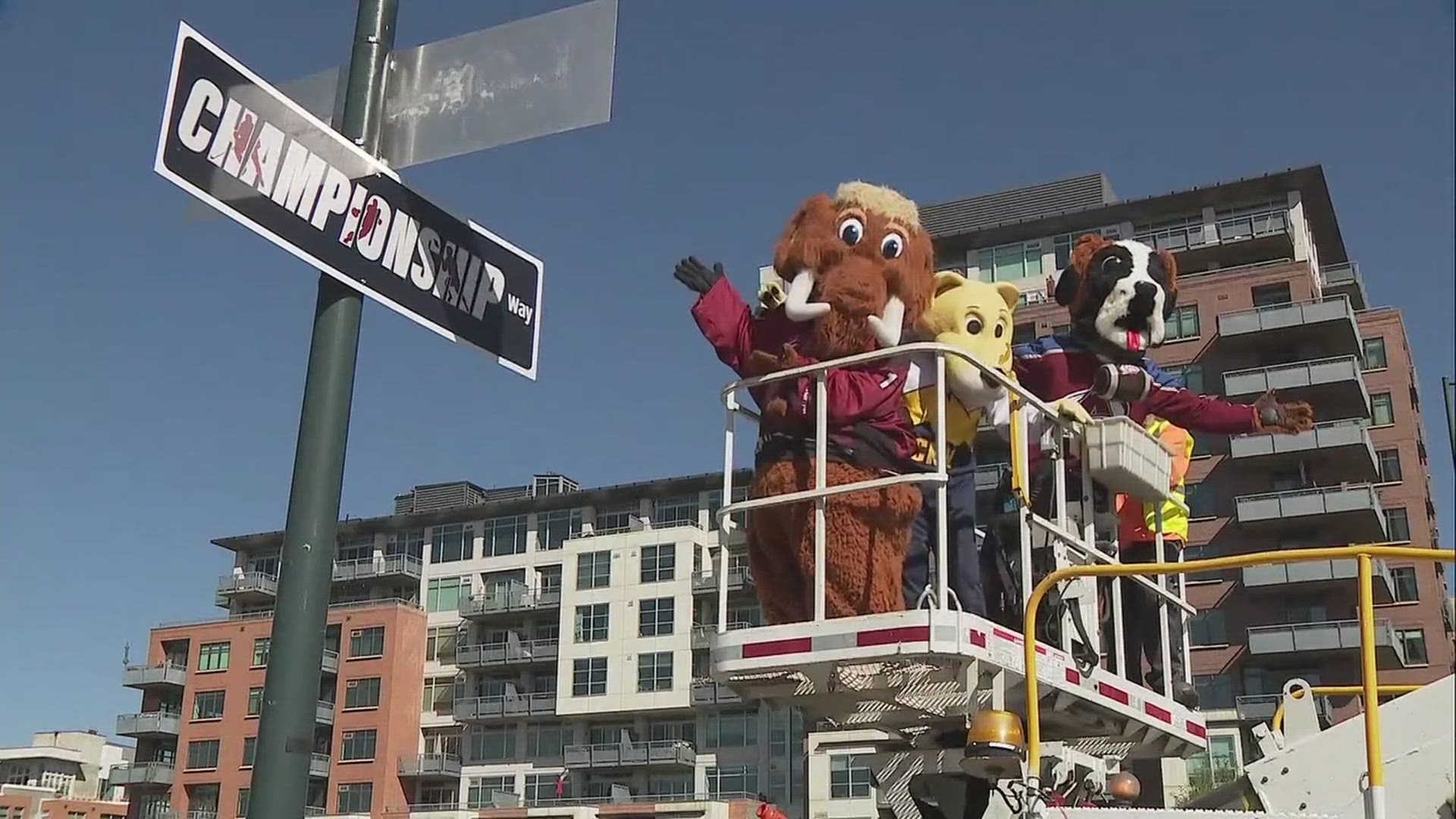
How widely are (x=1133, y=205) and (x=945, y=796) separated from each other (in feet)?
213

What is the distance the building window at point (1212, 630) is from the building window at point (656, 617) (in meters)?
27.5

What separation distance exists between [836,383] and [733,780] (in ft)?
222

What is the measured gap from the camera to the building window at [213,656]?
282ft

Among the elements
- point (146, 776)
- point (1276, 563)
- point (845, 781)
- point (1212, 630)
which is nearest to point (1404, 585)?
point (1212, 630)

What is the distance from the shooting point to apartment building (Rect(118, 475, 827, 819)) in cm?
7494

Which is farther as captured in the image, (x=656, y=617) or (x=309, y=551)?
(x=656, y=617)

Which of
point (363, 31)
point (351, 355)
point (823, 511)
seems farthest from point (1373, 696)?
point (363, 31)

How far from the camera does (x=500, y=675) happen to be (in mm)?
83500

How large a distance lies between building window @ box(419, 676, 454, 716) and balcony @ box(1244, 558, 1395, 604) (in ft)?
150

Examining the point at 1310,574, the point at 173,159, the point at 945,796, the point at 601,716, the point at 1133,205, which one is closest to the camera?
the point at 173,159

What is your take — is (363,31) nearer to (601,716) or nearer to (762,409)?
(762,409)

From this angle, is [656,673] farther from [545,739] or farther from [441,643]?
[441,643]

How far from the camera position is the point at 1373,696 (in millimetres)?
5102

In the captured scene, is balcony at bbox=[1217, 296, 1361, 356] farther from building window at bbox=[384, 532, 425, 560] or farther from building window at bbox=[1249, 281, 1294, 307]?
building window at bbox=[384, 532, 425, 560]
